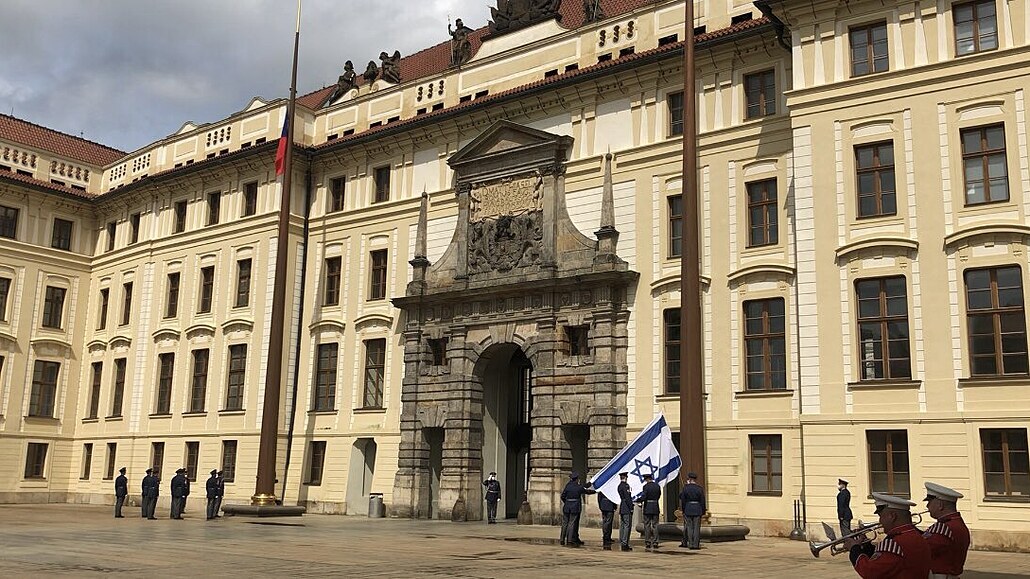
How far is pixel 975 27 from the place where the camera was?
975 inches

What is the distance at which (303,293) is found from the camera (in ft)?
131

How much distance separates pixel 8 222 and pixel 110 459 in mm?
11937

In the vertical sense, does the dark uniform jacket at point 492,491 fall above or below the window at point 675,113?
below

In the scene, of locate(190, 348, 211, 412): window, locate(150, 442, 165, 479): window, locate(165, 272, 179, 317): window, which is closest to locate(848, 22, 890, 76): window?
locate(190, 348, 211, 412): window

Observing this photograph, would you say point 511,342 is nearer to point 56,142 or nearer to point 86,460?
point 86,460

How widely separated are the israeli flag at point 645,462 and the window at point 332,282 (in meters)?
19.8

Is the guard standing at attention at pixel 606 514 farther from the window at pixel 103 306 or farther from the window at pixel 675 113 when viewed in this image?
the window at pixel 103 306

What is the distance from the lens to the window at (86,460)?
45656mm

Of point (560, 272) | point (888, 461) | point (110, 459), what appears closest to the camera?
point (888, 461)

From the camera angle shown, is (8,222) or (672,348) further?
(8,222)

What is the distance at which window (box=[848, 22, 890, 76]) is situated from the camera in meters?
26.1

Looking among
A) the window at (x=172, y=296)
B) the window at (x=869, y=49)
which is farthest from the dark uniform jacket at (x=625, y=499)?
the window at (x=172, y=296)

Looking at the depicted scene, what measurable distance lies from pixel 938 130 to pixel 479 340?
15.9 m

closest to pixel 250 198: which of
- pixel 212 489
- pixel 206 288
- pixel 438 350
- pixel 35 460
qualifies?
pixel 206 288
